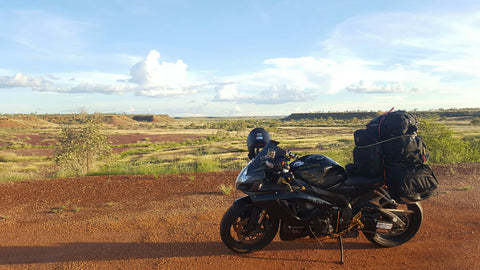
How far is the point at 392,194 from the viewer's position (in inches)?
166

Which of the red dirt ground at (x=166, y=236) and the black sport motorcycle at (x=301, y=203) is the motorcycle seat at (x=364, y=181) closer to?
the black sport motorcycle at (x=301, y=203)

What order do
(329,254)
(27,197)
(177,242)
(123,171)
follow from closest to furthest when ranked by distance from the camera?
(329,254)
(177,242)
(27,197)
(123,171)

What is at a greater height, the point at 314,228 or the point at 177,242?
the point at 314,228

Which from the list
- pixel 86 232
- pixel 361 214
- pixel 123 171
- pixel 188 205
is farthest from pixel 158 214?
pixel 123 171

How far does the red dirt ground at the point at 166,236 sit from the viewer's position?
434 cm

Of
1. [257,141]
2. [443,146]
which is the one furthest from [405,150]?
[443,146]

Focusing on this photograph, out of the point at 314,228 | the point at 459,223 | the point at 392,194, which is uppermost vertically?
the point at 392,194

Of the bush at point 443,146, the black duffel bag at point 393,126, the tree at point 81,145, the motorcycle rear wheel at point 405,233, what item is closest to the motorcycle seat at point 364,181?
the black duffel bag at point 393,126

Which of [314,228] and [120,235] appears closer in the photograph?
[314,228]

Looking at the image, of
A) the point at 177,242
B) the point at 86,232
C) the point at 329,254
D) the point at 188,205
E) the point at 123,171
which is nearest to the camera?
the point at 329,254

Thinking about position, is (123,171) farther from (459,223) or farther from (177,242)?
(459,223)

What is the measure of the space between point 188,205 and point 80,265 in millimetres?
3021

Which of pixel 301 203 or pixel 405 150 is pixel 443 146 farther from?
pixel 301 203

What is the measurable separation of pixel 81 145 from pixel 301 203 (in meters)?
15.4
